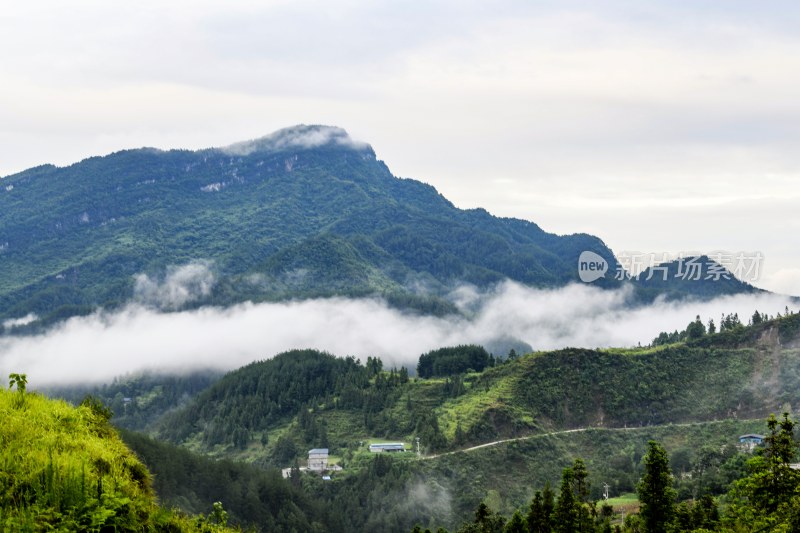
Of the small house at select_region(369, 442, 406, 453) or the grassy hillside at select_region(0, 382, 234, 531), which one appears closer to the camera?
the grassy hillside at select_region(0, 382, 234, 531)

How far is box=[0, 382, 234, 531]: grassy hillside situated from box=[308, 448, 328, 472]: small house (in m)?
146

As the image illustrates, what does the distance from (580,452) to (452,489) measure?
87.6ft

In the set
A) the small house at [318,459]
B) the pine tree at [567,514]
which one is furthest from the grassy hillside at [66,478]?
the small house at [318,459]

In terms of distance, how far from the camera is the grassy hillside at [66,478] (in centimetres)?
1130

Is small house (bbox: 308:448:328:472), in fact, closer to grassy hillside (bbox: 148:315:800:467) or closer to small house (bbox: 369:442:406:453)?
grassy hillside (bbox: 148:315:800:467)

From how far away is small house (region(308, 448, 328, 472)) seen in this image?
15800 centimetres

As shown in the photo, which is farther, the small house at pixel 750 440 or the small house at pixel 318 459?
the small house at pixel 318 459

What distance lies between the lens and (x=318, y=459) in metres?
162

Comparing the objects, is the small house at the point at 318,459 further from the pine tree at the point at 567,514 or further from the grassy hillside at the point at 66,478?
the grassy hillside at the point at 66,478

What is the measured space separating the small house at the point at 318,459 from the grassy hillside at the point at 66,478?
146 meters

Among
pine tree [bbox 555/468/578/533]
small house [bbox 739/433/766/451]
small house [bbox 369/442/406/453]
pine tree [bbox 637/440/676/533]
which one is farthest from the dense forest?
pine tree [bbox 637/440/676/533]

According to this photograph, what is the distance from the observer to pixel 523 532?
61.0 meters

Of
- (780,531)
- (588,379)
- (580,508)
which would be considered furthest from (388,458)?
(780,531)

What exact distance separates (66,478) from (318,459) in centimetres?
15415
